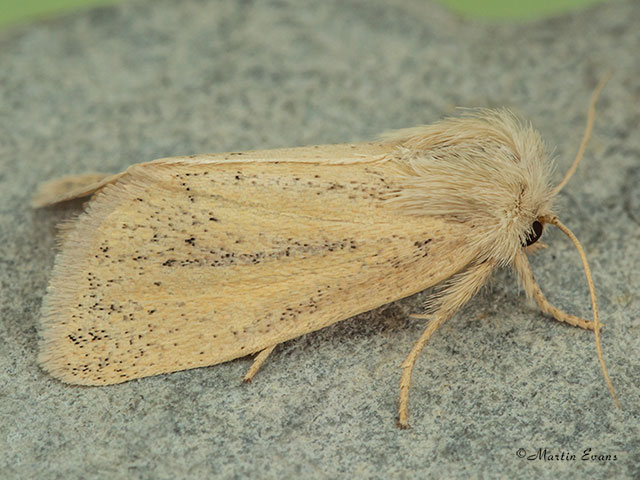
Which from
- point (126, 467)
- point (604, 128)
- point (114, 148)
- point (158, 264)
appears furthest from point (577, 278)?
point (114, 148)

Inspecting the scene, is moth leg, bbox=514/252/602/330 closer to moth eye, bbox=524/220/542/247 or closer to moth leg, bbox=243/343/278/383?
moth eye, bbox=524/220/542/247

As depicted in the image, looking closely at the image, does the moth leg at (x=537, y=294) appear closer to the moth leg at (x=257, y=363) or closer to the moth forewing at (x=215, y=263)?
the moth forewing at (x=215, y=263)

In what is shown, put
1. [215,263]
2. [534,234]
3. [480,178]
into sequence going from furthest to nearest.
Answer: [534,234], [480,178], [215,263]

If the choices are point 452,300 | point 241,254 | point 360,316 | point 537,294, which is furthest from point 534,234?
point 241,254

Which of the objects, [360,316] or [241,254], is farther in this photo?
[360,316]

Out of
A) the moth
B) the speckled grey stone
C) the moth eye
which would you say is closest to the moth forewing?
the moth

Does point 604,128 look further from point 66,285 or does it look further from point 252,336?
point 66,285

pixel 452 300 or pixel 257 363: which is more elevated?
pixel 452 300

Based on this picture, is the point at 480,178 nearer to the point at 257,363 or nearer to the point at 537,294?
the point at 537,294
